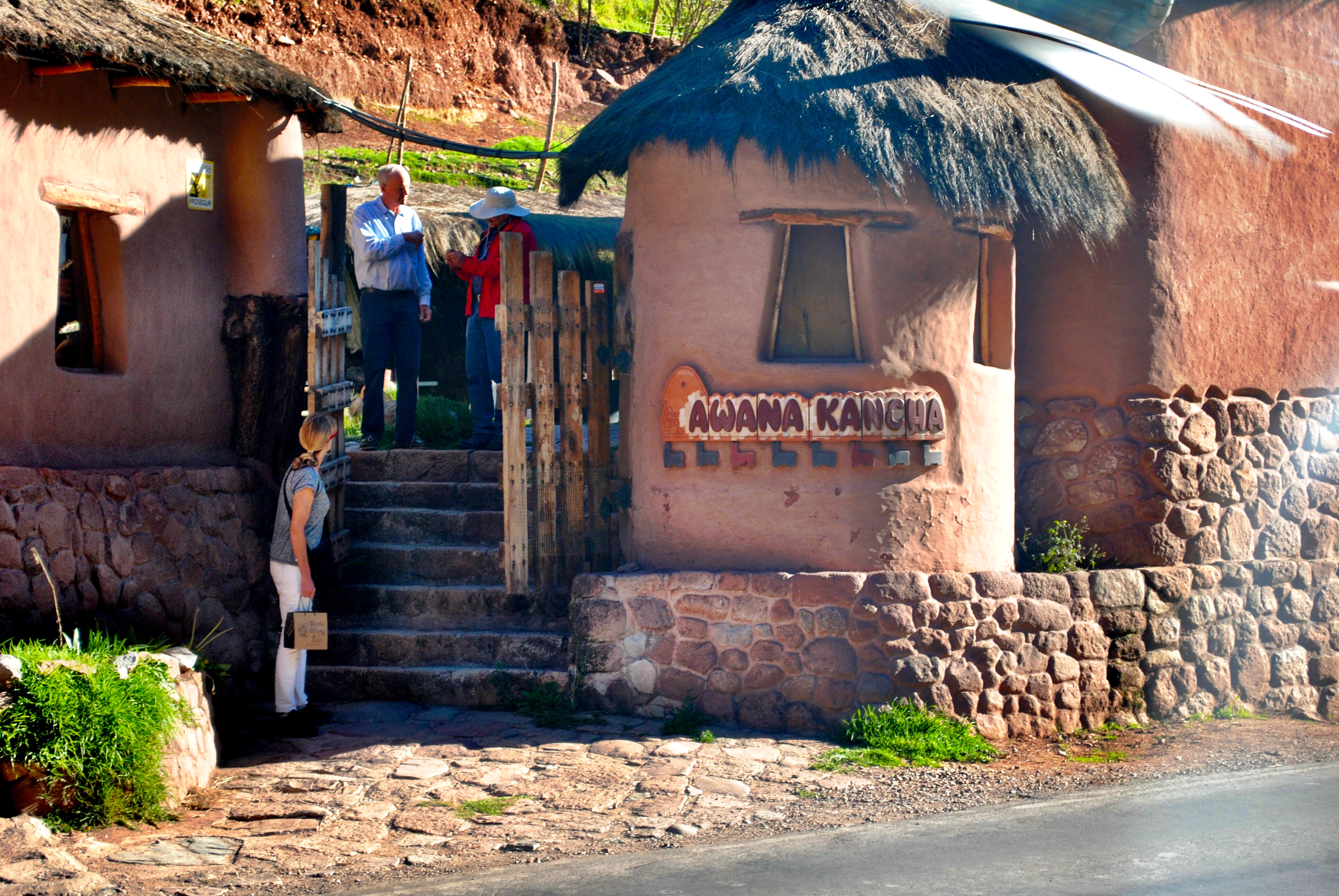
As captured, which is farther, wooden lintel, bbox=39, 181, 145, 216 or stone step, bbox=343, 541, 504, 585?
stone step, bbox=343, 541, 504, 585

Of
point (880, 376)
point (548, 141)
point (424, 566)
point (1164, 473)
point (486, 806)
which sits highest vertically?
point (548, 141)

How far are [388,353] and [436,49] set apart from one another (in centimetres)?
1956

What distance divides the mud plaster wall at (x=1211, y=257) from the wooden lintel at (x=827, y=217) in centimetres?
164

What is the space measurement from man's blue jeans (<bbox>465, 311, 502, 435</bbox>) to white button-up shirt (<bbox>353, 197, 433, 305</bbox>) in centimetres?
50

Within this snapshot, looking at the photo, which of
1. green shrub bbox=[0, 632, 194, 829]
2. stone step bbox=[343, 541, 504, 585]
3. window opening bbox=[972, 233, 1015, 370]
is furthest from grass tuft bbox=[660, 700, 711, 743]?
window opening bbox=[972, 233, 1015, 370]

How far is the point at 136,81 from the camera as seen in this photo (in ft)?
22.5

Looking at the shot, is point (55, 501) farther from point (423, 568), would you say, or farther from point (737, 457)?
point (737, 457)

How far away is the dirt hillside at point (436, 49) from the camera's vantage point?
23828 mm

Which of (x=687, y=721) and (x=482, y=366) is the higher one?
(x=482, y=366)

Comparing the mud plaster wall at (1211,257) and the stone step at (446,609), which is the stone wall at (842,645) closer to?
the stone step at (446,609)

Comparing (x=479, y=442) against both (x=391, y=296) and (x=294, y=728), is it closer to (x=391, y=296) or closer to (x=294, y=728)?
(x=391, y=296)

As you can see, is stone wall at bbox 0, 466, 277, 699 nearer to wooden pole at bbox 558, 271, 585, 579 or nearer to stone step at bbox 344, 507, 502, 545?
stone step at bbox 344, 507, 502, 545

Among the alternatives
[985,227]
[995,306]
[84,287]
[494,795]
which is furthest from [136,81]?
[995,306]

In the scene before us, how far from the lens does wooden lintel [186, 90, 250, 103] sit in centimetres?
732
